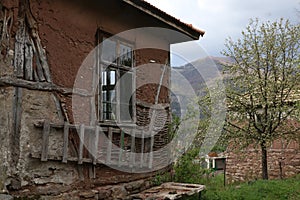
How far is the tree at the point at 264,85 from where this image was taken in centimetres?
1104

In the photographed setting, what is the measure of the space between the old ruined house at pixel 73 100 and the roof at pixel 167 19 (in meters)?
0.02

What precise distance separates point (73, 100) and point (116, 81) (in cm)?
113

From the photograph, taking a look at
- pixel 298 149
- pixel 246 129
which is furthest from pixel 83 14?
pixel 298 149

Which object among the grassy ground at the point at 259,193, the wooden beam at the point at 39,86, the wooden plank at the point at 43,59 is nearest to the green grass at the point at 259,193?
the grassy ground at the point at 259,193

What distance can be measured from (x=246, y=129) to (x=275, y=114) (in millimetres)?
1117

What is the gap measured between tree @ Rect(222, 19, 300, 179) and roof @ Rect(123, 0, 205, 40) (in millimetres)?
4566

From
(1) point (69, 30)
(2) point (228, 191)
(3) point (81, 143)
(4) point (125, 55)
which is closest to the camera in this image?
(3) point (81, 143)

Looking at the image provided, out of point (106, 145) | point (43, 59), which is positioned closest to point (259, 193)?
point (106, 145)

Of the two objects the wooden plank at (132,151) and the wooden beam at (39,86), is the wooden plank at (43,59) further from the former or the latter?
the wooden plank at (132,151)

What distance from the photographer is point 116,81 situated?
612 cm

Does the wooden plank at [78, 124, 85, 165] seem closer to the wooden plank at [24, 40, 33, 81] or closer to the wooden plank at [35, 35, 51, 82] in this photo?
the wooden plank at [35, 35, 51, 82]

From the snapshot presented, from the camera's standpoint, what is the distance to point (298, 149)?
43.1 feet

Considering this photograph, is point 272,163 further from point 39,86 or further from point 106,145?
point 39,86

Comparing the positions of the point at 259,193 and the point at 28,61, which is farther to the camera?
the point at 259,193
